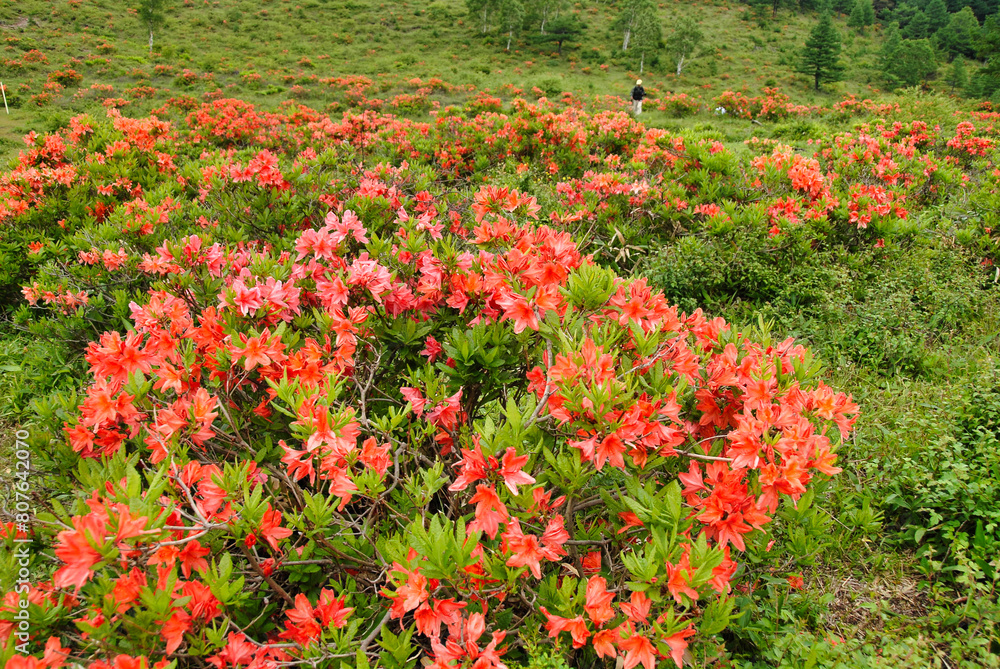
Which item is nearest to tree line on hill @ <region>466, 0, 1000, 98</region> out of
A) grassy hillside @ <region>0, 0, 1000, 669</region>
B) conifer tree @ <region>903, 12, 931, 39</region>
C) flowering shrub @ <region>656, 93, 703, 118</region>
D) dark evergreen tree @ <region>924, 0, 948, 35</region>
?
conifer tree @ <region>903, 12, 931, 39</region>

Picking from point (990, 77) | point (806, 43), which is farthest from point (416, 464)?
point (990, 77)

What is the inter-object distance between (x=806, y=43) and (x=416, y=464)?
40.0 m

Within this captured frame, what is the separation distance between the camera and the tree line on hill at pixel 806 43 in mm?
30875

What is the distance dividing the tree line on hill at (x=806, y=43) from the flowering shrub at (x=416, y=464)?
34607 mm

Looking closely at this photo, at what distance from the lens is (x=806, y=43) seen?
31.8 metres

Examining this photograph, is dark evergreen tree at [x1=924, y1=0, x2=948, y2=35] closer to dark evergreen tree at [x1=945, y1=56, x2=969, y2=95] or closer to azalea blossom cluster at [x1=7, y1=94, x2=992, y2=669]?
dark evergreen tree at [x1=945, y1=56, x2=969, y2=95]

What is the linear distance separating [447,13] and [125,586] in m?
43.6

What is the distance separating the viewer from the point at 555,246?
1996 millimetres

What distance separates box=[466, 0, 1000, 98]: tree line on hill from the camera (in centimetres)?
3088

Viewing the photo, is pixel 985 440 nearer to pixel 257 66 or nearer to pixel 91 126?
pixel 91 126

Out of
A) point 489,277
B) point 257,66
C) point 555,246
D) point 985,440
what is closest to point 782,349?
point 555,246

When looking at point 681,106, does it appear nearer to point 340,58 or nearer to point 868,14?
point 340,58

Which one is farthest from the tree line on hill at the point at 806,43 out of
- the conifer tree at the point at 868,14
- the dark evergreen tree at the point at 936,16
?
the conifer tree at the point at 868,14

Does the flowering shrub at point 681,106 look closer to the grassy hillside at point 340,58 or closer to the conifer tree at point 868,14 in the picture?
the grassy hillside at point 340,58
